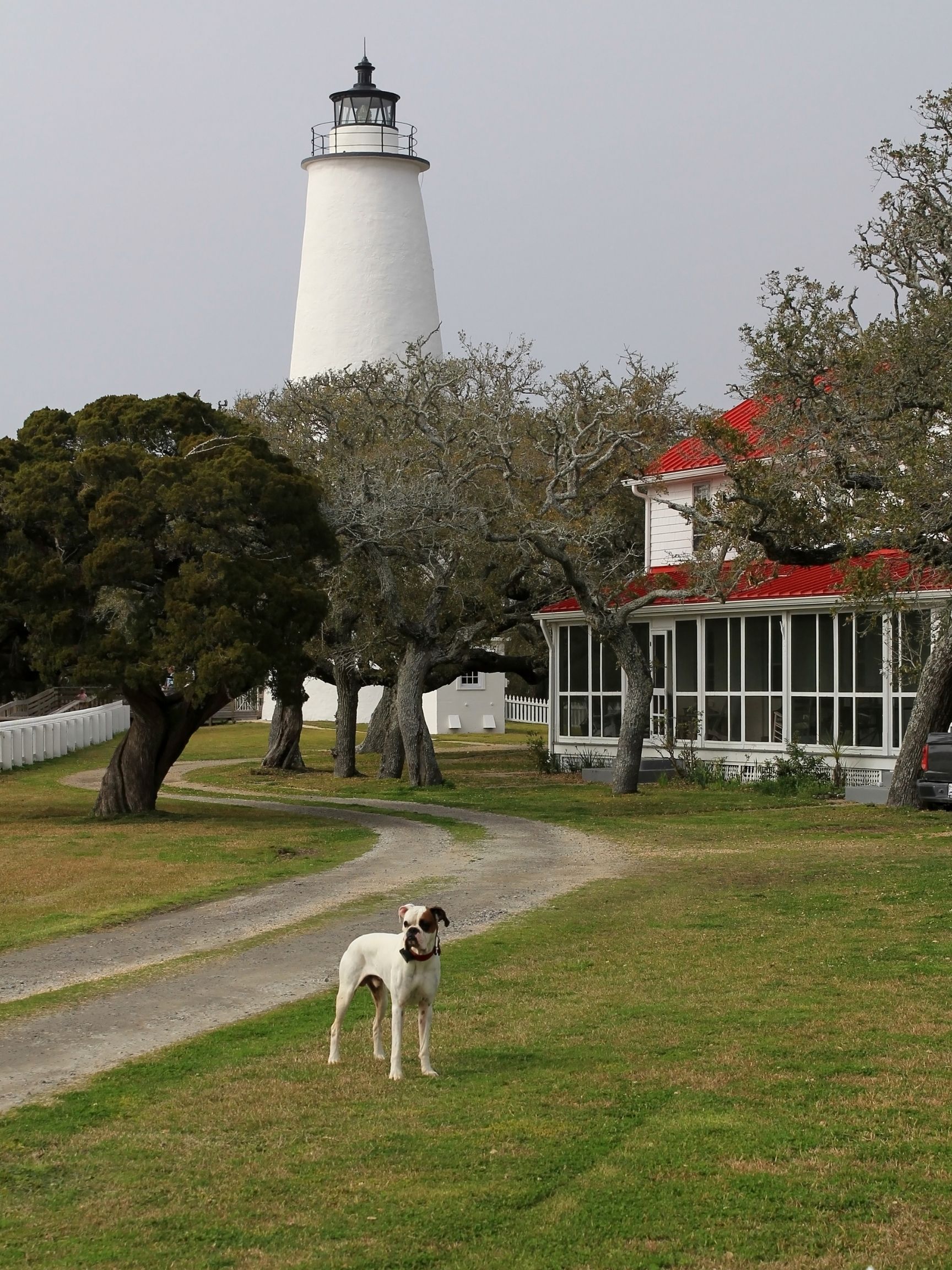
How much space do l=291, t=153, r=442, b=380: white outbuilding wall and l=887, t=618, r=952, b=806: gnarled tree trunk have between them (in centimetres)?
2710

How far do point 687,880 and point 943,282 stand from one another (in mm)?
8758

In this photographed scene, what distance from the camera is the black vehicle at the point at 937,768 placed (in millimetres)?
22547

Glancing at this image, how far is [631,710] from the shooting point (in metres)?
28.4

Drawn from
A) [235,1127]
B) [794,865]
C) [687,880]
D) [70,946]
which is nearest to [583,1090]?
[235,1127]

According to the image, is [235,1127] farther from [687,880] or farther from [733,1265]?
[687,880]

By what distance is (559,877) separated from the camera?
16703mm

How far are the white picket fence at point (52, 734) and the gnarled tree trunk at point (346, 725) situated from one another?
536 cm

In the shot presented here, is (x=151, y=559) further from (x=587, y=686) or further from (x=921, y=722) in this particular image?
(x=587, y=686)

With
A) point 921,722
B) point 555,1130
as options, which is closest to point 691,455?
point 921,722

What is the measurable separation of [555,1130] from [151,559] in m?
16.7

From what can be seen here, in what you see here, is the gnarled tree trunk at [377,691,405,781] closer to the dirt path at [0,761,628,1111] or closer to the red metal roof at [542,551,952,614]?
the red metal roof at [542,551,952,614]

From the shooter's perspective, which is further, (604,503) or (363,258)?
(363,258)

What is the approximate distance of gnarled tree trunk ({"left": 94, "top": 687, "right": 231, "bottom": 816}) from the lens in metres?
24.1

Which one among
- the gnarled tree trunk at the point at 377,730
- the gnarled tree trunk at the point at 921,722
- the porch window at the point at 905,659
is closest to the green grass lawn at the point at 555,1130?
the gnarled tree trunk at the point at 921,722
